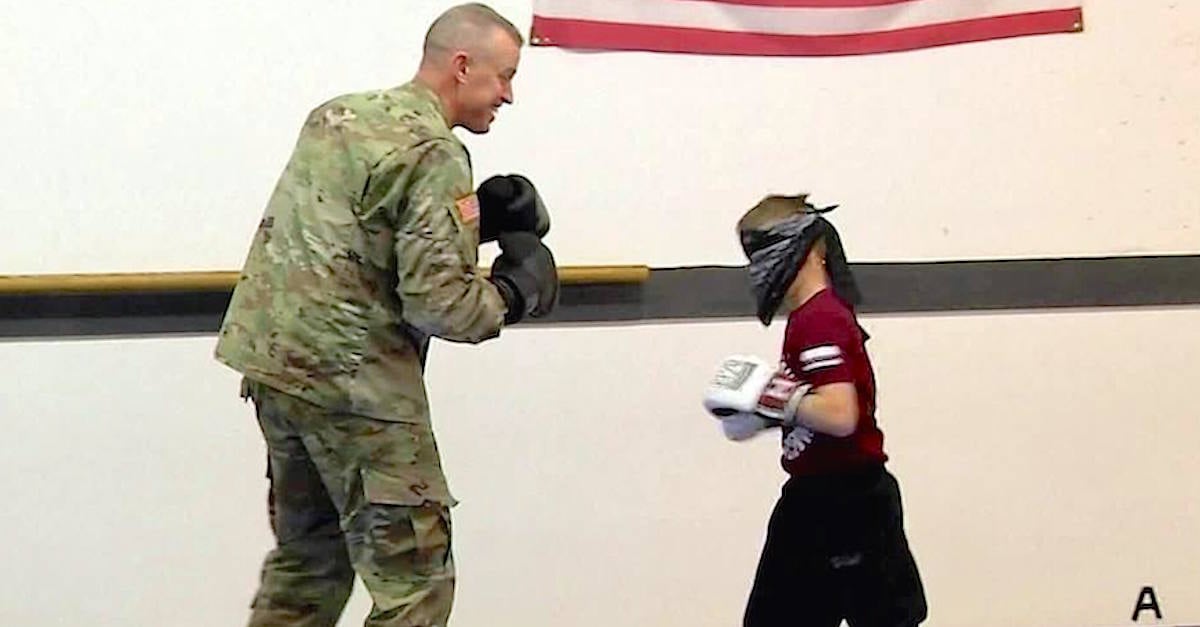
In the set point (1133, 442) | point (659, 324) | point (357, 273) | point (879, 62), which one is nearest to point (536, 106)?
point (659, 324)

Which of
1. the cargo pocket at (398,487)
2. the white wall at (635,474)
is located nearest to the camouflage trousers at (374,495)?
the cargo pocket at (398,487)

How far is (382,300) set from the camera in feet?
7.48

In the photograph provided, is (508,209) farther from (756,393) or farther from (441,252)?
(756,393)

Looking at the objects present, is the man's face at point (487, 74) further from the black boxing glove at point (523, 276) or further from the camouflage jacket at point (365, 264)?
the black boxing glove at point (523, 276)

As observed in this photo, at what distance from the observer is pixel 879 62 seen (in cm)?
327

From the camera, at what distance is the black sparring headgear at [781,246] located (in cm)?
238

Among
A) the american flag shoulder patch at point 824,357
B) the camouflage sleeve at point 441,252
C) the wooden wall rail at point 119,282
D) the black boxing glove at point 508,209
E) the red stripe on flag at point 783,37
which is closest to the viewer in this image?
the camouflage sleeve at point 441,252

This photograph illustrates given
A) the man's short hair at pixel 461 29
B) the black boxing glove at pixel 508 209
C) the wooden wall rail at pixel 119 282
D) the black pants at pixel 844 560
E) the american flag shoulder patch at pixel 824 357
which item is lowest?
the black pants at pixel 844 560

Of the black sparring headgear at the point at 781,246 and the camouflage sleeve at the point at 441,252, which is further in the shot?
the black sparring headgear at the point at 781,246

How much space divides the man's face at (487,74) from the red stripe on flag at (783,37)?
32.1 inches

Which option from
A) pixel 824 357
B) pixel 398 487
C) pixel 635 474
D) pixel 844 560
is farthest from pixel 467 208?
pixel 635 474

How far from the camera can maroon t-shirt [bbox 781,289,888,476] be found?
7.54 ft

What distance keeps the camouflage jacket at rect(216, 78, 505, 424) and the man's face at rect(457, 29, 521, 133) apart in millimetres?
61

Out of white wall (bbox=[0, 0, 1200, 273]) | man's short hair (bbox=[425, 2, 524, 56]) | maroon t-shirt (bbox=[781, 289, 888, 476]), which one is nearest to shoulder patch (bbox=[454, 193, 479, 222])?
man's short hair (bbox=[425, 2, 524, 56])
